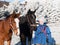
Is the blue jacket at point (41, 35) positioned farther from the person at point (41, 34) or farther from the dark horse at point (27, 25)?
the dark horse at point (27, 25)

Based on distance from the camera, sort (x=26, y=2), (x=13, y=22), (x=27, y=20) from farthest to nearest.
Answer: (x=26, y=2) < (x=27, y=20) < (x=13, y=22)

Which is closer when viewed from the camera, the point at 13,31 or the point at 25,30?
the point at 13,31

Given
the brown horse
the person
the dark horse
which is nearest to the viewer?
the brown horse

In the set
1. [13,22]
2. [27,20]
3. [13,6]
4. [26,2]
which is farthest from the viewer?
[26,2]

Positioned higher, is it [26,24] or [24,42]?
[26,24]

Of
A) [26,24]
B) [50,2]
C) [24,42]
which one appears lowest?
[24,42]

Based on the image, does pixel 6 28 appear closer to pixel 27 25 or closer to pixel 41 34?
pixel 41 34

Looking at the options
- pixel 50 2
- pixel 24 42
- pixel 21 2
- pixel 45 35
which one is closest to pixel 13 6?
pixel 21 2

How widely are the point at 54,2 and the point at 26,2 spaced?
99.5 inches

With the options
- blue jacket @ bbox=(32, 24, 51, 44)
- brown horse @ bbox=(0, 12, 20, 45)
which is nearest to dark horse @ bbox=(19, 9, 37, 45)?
blue jacket @ bbox=(32, 24, 51, 44)

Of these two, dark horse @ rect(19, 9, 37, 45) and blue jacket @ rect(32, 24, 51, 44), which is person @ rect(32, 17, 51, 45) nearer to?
blue jacket @ rect(32, 24, 51, 44)

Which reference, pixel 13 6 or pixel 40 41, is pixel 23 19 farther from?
pixel 13 6

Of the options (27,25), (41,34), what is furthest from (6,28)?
(27,25)

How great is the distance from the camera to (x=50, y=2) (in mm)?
22672
